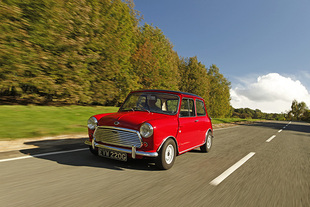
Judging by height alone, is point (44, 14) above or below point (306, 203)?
above

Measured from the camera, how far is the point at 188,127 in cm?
508

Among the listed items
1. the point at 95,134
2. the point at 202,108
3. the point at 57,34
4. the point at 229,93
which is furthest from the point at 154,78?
the point at 229,93

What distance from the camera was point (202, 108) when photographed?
21.0ft

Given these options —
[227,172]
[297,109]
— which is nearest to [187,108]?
[227,172]

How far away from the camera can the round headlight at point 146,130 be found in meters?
3.88

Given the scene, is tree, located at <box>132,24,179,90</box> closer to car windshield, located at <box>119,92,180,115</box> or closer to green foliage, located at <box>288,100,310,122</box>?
Answer: car windshield, located at <box>119,92,180,115</box>

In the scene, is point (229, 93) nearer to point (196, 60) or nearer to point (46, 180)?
point (196, 60)

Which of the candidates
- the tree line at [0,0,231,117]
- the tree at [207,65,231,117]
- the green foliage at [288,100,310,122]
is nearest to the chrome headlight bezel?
the tree line at [0,0,231,117]

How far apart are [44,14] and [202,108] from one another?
8.85 m

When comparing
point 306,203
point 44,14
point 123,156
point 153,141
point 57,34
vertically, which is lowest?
point 306,203

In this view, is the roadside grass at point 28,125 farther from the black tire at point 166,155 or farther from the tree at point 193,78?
the tree at point 193,78

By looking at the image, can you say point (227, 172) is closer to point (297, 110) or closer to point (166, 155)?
point (166, 155)

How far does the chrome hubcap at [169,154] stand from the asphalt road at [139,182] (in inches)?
8.3

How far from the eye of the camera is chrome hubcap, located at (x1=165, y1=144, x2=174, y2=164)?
4.24 meters
